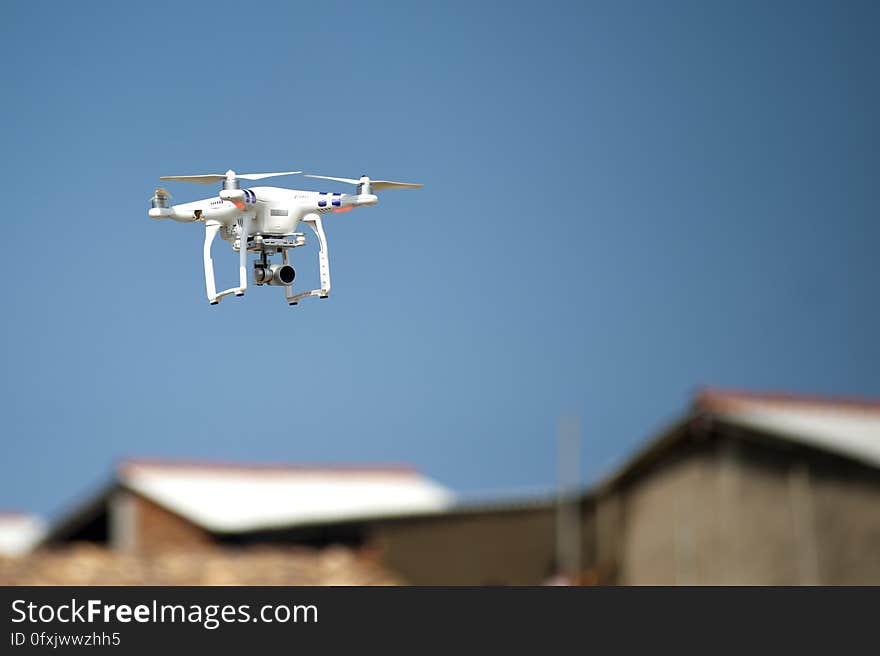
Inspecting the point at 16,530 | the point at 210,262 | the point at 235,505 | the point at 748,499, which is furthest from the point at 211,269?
the point at 16,530

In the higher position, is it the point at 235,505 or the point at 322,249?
the point at 235,505

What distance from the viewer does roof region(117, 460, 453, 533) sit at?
63.3m

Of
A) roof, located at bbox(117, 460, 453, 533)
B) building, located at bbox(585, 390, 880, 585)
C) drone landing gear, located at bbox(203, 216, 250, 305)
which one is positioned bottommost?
drone landing gear, located at bbox(203, 216, 250, 305)

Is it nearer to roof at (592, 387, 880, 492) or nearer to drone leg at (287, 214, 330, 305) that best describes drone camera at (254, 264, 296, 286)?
drone leg at (287, 214, 330, 305)

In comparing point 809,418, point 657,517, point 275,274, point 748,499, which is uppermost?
point 809,418

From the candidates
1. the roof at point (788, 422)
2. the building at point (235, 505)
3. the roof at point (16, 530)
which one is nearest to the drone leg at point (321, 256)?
the roof at point (788, 422)

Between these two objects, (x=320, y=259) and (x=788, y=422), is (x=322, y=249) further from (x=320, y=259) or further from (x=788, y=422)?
(x=788, y=422)

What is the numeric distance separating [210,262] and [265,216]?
445 mm

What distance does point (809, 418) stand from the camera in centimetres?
5269

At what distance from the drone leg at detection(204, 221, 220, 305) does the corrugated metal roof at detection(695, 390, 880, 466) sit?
3657 cm

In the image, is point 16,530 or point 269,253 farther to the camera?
point 16,530

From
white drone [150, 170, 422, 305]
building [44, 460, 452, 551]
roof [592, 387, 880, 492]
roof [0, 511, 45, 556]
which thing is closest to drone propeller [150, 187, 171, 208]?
white drone [150, 170, 422, 305]
